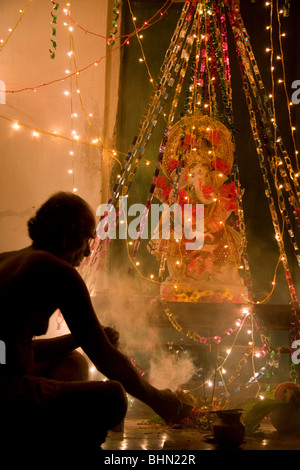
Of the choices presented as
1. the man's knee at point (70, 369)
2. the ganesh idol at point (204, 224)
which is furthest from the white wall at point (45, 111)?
the man's knee at point (70, 369)

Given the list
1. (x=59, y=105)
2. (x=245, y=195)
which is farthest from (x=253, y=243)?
(x=59, y=105)

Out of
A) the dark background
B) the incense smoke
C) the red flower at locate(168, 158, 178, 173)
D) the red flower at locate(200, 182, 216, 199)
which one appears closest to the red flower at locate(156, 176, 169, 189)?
the red flower at locate(168, 158, 178, 173)

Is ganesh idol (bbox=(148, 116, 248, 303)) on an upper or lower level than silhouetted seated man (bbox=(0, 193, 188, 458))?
upper

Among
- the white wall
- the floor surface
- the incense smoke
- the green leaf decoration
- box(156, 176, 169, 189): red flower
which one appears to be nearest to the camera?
the floor surface

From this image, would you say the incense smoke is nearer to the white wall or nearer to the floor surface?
the floor surface

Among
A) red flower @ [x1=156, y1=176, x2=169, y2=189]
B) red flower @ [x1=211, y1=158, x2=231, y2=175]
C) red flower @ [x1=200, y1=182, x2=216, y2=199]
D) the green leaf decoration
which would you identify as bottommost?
the green leaf decoration

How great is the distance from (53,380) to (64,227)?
577 mm

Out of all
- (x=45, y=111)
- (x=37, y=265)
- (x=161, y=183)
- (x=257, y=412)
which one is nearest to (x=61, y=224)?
(x=37, y=265)

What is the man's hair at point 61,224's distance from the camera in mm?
1757

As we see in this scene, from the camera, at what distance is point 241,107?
567cm

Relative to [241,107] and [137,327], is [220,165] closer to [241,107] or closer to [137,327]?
[241,107]

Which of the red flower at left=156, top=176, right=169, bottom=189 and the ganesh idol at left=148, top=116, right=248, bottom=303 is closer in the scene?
the ganesh idol at left=148, top=116, right=248, bottom=303

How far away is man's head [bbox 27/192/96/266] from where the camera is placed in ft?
5.76
